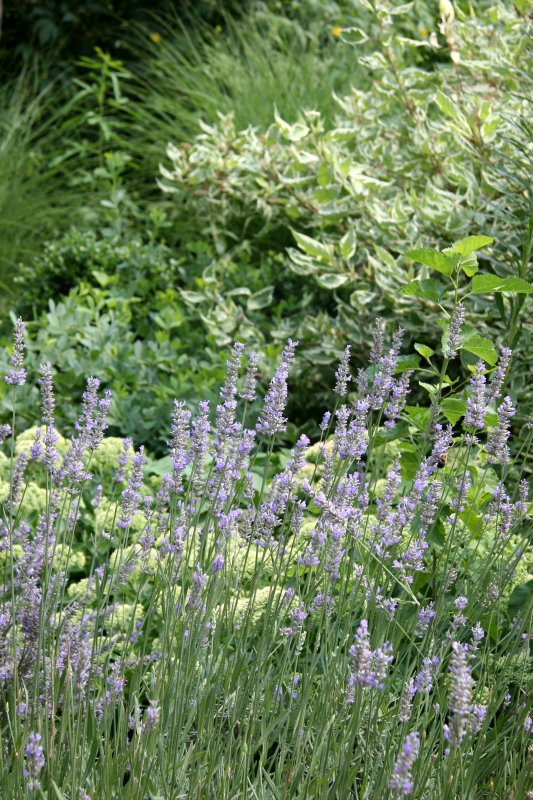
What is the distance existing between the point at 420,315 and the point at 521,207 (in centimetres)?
60

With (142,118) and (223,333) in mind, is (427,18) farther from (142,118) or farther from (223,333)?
(223,333)

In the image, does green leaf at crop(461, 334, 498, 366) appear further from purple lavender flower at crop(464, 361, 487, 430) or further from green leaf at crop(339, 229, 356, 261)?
green leaf at crop(339, 229, 356, 261)

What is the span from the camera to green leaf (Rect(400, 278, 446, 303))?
2.41m

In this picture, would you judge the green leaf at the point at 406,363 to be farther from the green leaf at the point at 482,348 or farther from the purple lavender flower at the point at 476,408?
the purple lavender flower at the point at 476,408

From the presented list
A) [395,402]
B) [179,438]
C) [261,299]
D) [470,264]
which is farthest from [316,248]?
[179,438]

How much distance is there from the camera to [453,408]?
8.07 ft

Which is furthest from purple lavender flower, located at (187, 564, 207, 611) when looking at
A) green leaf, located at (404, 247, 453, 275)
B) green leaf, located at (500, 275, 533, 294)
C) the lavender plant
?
green leaf, located at (500, 275, 533, 294)

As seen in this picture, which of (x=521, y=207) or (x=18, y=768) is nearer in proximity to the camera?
(x=18, y=768)

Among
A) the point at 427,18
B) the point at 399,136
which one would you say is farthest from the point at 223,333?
the point at 427,18

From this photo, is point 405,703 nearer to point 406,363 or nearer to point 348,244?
point 406,363

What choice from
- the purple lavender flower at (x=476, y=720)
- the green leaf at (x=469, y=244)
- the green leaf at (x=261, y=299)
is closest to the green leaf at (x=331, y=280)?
the green leaf at (x=261, y=299)

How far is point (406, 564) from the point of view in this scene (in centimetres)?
199

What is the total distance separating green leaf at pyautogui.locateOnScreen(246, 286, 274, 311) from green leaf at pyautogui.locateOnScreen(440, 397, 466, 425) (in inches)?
91.7

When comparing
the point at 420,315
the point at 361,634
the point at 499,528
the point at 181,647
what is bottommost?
the point at 420,315
